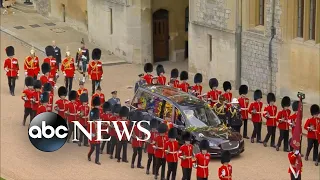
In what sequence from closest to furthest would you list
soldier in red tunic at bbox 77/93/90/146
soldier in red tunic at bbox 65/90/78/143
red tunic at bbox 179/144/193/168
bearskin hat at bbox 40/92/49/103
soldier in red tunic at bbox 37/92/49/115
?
red tunic at bbox 179/144/193/168
soldier in red tunic at bbox 77/93/90/146
soldier in red tunic at bbox 65/90/78/143
soldier in red tunic at bbox 37/92/49/115
bearskin hat at bbox 40/92/49/103

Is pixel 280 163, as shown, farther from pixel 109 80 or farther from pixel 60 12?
pixel 60 12

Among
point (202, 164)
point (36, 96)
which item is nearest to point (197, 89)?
point (36, 96)

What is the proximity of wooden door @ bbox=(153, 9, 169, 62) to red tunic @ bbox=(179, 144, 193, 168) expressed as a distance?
48.8 ft

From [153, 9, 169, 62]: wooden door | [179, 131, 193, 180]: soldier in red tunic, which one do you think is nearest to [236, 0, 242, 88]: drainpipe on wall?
[153, 9, 169, 62]: wooden door

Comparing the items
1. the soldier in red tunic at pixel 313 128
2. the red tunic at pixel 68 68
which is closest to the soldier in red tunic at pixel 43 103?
the red tunic at pixel 68 68

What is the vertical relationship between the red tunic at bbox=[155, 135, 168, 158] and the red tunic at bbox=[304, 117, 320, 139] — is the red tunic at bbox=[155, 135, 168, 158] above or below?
below

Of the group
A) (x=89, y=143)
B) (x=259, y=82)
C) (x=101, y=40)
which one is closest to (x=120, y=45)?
(x=101, y=40)

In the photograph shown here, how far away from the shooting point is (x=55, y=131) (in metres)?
27.5

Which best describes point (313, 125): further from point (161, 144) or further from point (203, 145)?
point (161, 144)

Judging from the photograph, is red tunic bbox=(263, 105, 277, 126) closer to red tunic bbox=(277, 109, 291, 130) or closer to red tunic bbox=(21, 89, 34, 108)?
red tunic bbox=(277, 109, 291, 130)

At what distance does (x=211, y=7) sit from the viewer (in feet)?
119

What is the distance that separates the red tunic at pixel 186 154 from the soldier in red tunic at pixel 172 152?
409 mm

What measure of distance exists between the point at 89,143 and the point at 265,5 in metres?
7.98

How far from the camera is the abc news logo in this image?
1078 inches
